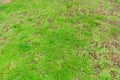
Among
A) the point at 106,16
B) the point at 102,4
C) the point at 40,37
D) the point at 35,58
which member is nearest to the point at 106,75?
the point at 35,58

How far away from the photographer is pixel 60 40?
4.49m

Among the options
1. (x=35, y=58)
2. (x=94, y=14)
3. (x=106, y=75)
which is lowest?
(x=106, y=75)

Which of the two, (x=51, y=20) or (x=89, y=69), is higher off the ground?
(x=51, y=20)

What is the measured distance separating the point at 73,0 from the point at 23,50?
265cm

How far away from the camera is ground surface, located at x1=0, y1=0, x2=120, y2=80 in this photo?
3795 millimetres

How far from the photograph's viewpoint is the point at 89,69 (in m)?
3.84

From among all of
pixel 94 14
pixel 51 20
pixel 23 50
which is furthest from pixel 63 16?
pixel 23 50

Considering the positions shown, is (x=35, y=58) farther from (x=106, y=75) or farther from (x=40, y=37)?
(x=106, y=75)

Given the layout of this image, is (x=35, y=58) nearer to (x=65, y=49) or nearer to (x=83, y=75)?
(x=65, y=49)

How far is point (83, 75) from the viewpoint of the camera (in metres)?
3.74

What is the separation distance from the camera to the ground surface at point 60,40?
12.5ft

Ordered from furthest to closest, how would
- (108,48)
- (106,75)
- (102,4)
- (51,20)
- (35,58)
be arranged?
1. (102,4)
2. (51,20)
3. (108,48)
4. (35,58)
5. (106,75)

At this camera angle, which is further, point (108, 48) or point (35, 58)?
point (108, 48)

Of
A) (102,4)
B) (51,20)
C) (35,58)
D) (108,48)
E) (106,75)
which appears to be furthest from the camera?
(102,4)
